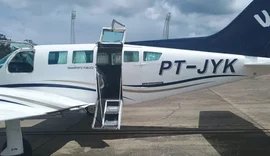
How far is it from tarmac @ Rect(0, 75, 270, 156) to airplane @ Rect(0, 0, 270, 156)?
106 centimetres

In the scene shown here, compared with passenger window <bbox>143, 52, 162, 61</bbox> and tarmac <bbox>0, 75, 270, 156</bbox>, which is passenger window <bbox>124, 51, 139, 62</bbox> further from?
tarmac <bbox>0, 75, 270, 156</bbox>

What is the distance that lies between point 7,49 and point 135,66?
4043mm

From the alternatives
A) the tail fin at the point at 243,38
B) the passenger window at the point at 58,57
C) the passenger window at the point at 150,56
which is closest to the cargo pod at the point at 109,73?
the passenger window at the point at 150,56

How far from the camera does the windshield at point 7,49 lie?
882 centimetres

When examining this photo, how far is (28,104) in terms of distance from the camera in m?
6.92

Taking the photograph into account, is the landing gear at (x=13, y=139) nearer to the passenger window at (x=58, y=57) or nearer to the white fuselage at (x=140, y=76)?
the white fuselage at (x=140, y=76)

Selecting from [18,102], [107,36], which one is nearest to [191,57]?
[107,36]

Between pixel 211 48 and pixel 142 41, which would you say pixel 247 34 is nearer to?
pixel 211 48

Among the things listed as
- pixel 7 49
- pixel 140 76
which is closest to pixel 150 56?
pixel 140 76

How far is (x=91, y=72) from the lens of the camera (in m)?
8.52

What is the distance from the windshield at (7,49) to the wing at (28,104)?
177 centimetres

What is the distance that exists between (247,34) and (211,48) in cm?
107

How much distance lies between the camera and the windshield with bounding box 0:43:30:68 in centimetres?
882

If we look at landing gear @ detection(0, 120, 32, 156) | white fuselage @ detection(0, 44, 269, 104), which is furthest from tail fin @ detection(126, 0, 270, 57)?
landing gear @ detection(0, 120, 32, 156)
